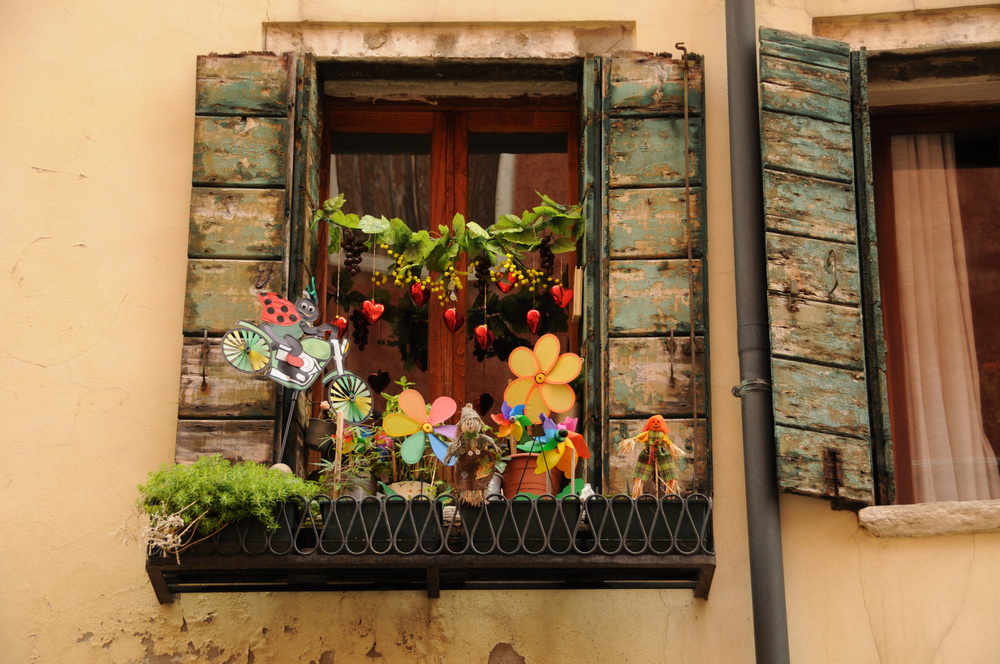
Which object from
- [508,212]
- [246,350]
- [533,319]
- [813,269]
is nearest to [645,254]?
[533,319]

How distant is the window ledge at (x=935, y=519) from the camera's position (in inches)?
196

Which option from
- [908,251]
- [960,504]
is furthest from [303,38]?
[960,504]

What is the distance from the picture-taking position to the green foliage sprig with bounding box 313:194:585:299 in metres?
5.47

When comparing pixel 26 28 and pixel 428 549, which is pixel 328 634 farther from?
pixel 26 28

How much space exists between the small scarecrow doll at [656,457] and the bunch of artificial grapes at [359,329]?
1192 mm

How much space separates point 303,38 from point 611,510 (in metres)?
2.30

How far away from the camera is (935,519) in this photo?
498 cm

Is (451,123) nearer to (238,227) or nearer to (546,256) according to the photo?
(546,256)

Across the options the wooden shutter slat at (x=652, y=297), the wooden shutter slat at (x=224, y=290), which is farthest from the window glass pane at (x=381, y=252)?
the wooden shutter slat at (x=652, y=297)

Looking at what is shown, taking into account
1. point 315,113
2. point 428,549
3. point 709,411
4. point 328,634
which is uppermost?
point 315,113

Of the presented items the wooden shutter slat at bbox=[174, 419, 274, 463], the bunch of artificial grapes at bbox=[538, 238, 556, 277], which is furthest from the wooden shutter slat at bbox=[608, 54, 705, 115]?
the wooden shutter slat at bbox=[174, 419, 274, 463]

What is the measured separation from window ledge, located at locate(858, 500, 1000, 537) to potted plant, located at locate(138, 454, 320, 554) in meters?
1.92

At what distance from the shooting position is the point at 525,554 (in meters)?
4.59

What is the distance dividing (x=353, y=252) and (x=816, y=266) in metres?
1.66
